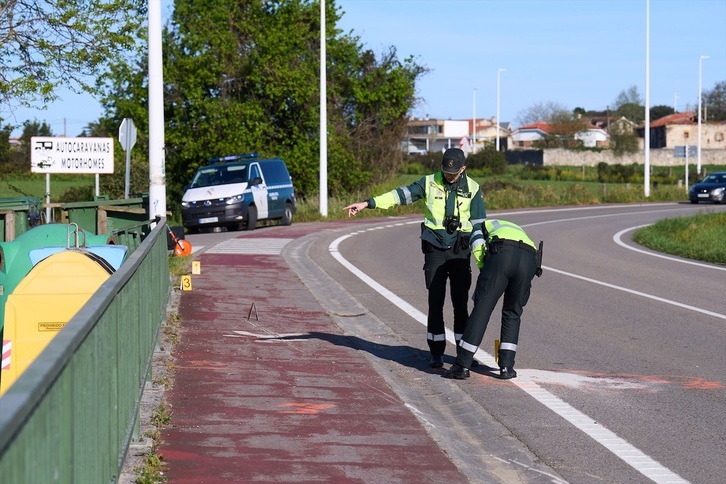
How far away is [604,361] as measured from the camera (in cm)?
1006

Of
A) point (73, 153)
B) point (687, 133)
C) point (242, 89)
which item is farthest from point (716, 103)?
point (73, 153)

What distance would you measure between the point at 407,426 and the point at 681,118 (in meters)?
148

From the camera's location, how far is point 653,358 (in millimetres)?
10188

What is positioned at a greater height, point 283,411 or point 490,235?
point 490,235

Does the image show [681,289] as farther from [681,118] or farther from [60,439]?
[681,118]

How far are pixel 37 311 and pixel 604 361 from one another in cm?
520

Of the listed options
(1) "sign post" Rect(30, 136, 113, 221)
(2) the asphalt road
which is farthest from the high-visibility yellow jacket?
(1) "sign post" Rect(30, 136, 113, 221)

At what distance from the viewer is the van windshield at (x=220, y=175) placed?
99.1 ft

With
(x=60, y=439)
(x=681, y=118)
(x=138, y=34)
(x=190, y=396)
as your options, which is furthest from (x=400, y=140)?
(x=681, y=118)

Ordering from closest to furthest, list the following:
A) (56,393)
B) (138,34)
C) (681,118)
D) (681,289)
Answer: (56,393) < (681,289) < (138,34) < (681,118)

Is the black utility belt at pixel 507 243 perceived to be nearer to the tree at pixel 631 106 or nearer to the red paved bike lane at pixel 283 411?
the red paved bike lane at pixel 283 411

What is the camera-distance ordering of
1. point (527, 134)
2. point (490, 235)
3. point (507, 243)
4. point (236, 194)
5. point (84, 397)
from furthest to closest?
point (527, 134) → point (236, 194) → point (490, 235) → point (507, 243) → point (84, 397)

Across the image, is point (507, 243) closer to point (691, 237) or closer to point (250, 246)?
point (250, 246)

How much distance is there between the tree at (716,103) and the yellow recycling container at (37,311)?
145 m
